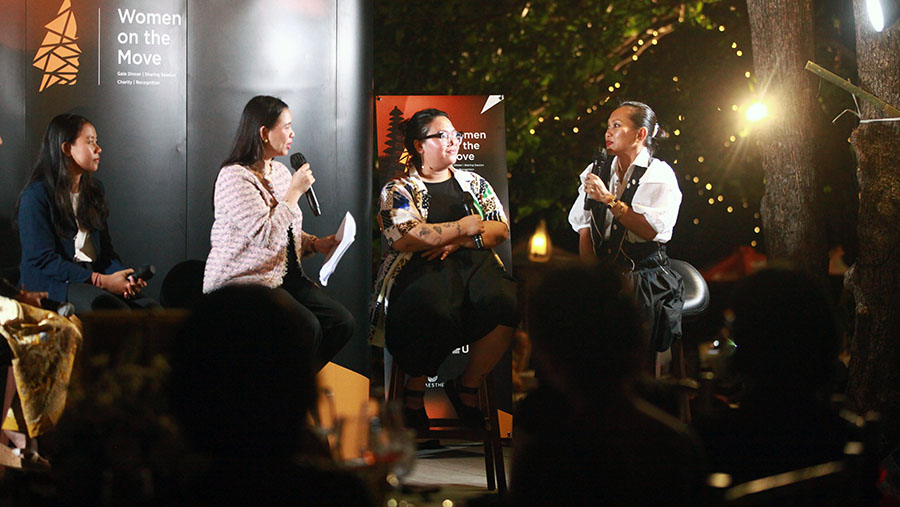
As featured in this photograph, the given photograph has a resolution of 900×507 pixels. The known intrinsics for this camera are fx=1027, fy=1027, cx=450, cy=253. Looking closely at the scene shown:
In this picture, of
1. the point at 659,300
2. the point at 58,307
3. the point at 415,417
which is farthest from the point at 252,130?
the point at 659,300

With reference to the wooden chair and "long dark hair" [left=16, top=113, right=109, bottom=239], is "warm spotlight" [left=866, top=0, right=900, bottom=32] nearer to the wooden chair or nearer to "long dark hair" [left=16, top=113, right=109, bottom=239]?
the wooden chair

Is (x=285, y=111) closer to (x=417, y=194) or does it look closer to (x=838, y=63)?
(x=417, y=194)

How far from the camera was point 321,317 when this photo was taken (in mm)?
4582

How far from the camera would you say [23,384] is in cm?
392

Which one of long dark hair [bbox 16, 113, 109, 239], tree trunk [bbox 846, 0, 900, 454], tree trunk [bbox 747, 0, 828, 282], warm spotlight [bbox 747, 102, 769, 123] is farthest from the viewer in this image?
Answer: tree trunk [bbox 747, 0, 828, 282]

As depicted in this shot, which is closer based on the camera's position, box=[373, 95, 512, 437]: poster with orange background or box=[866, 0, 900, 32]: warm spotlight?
box=[866, 0, 900, 32]: warm spotlight


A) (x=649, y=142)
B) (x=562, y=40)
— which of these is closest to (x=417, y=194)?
(x=649, y=142)

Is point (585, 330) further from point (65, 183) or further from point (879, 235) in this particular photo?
point (879, 235)

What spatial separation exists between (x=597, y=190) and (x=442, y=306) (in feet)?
3.07

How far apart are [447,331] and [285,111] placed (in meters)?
1.22

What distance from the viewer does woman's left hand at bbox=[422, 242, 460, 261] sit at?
15.2 ft

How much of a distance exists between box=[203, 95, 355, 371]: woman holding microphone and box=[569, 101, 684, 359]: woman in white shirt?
131 centimetres

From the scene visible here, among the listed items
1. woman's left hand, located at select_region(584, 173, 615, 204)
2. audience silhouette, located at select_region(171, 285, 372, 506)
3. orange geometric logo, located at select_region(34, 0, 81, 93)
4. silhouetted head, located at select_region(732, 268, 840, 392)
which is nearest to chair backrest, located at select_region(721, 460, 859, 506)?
silhouetted head, located at select_region(732, 268, 840, 392)

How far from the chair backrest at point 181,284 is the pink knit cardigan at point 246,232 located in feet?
0.24
